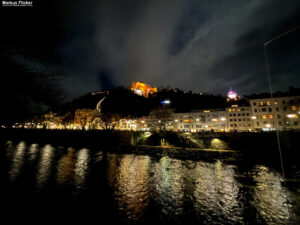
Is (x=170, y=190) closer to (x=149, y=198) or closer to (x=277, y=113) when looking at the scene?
(x=149, y=198)

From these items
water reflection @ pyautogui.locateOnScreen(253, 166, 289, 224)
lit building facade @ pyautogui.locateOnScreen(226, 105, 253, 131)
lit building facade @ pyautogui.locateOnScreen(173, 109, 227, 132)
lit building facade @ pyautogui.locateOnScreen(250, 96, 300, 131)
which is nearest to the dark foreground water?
water reflection @ pyautogui.locateOnScreen(253, 166, 289, 224)

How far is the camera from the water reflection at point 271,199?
413 inches

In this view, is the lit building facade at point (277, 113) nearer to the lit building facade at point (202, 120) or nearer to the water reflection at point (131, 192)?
the lit building facade at point (202, 120)

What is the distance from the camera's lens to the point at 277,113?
5388 centimetres

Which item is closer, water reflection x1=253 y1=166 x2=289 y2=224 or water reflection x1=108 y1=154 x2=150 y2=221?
water reflection x1=253 y1=166 x2=289 y2=224

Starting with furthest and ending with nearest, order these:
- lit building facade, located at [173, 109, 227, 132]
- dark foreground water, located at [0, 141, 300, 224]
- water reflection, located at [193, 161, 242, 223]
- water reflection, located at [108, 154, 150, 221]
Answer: lit building facade, located at [173, 109, 227, 132] < water reflection, located at [108, 154, 150, 221] < water reflection, located at [193, 161, 242, 223] < dark foreground water, located at [0, 141, 300, 224]

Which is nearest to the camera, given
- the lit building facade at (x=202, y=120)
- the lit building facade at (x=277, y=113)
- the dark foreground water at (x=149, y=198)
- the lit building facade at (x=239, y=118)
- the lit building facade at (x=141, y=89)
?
the dark foreground water at (x=149, y=198)

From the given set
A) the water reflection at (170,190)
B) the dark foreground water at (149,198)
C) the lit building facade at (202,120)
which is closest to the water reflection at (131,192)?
the dark foreground water at (149,198)

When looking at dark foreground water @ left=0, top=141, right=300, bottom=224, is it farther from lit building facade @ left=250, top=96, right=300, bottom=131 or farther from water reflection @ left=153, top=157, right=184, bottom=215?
lit building facade @ left=250, top=96, right=300, bottom=131

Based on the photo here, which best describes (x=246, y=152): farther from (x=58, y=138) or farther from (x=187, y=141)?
(x=58, y=138)

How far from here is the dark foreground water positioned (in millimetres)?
10414

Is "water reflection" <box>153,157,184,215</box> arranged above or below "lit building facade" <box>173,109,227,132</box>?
below

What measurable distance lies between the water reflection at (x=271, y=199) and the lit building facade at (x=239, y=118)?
4952cm

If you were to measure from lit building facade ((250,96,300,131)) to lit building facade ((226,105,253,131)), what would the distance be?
7.33 feet
